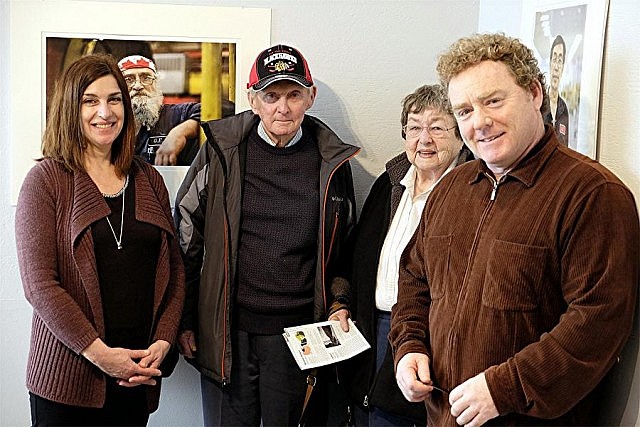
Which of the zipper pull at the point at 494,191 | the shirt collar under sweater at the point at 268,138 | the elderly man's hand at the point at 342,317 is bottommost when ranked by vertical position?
the elderly man's hand at the point at 342,317

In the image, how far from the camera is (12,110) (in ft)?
8.85

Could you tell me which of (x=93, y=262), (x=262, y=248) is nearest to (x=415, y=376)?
(x=262, y=248)

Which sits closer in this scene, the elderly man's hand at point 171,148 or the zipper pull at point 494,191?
the zipper pull at point 494,191

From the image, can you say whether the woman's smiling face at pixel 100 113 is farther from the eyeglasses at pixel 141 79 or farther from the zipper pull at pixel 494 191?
the zipper pull at pixel 494 191

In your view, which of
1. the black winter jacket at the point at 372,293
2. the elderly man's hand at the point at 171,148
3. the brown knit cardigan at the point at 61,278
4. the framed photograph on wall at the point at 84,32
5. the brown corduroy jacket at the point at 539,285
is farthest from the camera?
the elderly man's hand at the point at 171,148

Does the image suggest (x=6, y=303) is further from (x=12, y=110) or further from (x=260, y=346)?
(x=260, y=346)

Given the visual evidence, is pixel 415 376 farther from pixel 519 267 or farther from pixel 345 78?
pixel 345 78

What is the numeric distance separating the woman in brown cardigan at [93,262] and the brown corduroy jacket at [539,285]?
33.7 inches

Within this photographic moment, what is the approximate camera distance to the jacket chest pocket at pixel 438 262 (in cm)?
180

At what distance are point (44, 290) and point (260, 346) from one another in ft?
2.25

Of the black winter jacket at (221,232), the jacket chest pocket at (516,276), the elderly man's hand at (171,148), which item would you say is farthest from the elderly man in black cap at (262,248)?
the jacket chest pocket at (516,276)

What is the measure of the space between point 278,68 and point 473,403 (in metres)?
1.25

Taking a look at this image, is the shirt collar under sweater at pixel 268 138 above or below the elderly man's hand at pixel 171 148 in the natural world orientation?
above

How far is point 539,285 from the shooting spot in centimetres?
162
